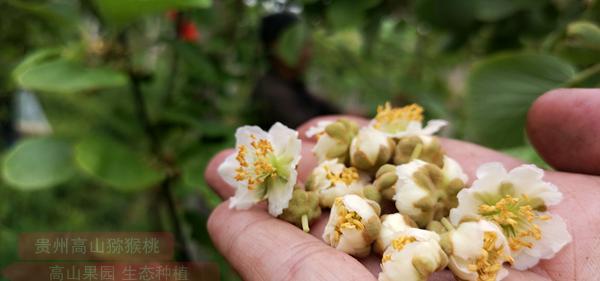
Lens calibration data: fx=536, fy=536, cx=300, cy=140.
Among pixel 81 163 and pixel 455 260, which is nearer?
pixel 455 260

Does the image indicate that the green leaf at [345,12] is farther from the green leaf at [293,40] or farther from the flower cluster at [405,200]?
the flower cluster at [405,200]

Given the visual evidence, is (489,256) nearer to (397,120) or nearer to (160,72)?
(397,120)

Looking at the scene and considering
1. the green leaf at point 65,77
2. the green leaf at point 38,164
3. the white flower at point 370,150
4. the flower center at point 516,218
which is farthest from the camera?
the green leaf at point 38,164

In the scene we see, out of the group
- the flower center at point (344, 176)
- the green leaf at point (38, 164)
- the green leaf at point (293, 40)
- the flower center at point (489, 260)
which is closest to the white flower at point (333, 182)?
the flower center at point (344, 176)

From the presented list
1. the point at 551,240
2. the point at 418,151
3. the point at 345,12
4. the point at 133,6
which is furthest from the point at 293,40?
the point at 551,240

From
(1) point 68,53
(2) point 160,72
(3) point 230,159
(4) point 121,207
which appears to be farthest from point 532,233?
(4) point 121,207

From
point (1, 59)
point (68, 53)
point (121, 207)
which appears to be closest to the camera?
point (68, 53)
